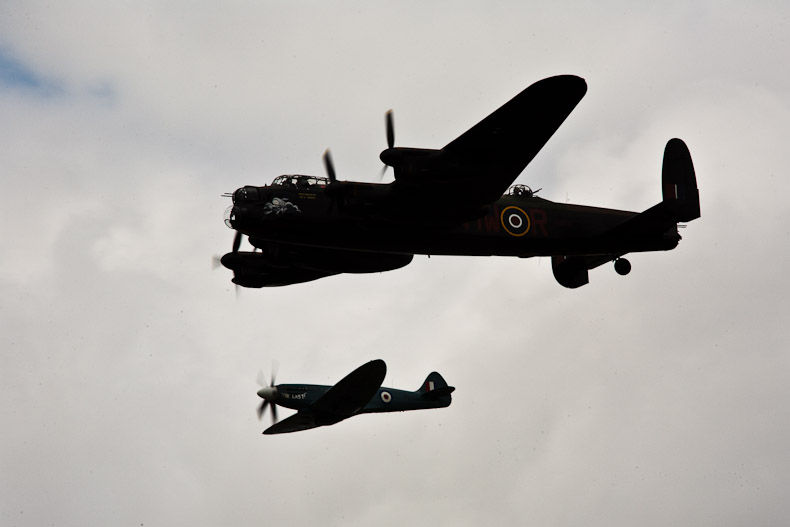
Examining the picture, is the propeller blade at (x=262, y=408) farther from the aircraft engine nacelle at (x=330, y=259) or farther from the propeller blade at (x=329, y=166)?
the propeller blade at (x=329, y=166)

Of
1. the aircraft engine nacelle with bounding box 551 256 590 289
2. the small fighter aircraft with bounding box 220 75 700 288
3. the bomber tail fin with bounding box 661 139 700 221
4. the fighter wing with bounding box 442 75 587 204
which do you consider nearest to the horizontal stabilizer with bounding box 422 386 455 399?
the aircraft engine nacelle with bounding box 551 256 590 289

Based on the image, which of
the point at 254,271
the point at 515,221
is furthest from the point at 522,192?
the point at 254,271

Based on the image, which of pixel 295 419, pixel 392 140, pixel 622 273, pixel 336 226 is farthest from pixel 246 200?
pixel 295 419

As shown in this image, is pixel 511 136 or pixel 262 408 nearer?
pixel 511 136

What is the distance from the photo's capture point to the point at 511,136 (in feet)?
86.0

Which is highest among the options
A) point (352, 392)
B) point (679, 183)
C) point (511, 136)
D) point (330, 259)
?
point (511, 136)

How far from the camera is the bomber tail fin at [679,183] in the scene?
3122 centimetres

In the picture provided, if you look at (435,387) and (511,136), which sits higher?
(511,136)

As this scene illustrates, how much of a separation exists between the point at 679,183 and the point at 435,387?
27.4 meters

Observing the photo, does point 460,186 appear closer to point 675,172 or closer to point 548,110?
point 548,110

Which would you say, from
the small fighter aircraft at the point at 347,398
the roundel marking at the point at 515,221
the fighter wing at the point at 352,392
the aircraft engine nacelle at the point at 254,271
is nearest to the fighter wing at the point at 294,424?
the small fighter aircraft at the point at 347,398

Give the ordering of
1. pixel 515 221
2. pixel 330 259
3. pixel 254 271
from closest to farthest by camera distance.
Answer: pixel 515 221, pixel 330 259, pixel 254 271

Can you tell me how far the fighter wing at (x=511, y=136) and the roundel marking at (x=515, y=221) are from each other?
1919mm

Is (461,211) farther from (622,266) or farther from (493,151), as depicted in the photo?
(622,266)
